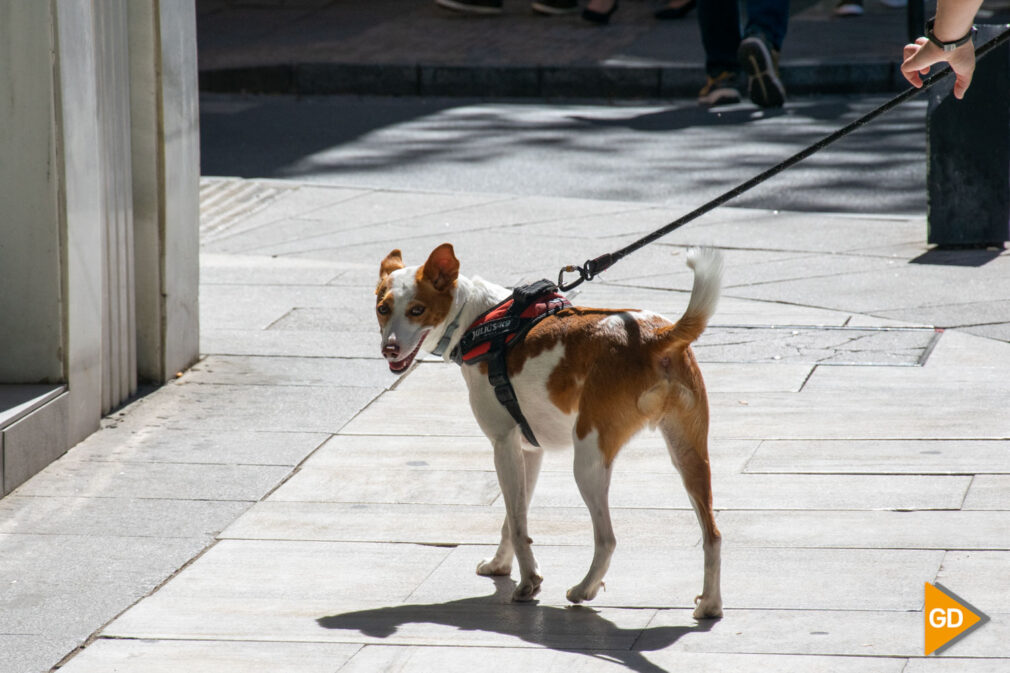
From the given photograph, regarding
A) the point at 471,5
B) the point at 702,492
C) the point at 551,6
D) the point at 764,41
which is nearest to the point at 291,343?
the point at 702,492

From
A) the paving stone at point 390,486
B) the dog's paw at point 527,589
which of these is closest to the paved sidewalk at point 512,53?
the paving stone at point 390,486

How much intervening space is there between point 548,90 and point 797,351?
9.44 metres

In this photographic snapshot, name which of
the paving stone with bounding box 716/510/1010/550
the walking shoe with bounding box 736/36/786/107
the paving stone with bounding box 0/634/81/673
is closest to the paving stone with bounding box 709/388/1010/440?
the paving stone with bounding box 716/510/1010/550

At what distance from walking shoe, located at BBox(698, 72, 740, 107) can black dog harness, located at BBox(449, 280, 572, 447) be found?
10.4 metres

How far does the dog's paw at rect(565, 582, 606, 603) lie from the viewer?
427 cm

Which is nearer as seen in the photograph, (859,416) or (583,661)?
(583,661)

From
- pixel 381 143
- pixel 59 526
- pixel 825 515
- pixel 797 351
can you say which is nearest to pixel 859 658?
pixel 825 515

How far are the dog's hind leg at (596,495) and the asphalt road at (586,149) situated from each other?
21.8 ft

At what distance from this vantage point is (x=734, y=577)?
4.54 meters

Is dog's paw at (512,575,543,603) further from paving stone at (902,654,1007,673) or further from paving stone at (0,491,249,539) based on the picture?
paving stone at (0,491,249,539)

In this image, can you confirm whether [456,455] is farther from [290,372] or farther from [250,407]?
[290,372]

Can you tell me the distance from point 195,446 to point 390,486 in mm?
1004

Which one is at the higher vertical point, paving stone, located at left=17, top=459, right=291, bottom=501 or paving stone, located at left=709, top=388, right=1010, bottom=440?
paving stone, located at left=709, top=388, right=1010, bottom=440

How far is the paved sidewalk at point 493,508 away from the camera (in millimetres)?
4133
